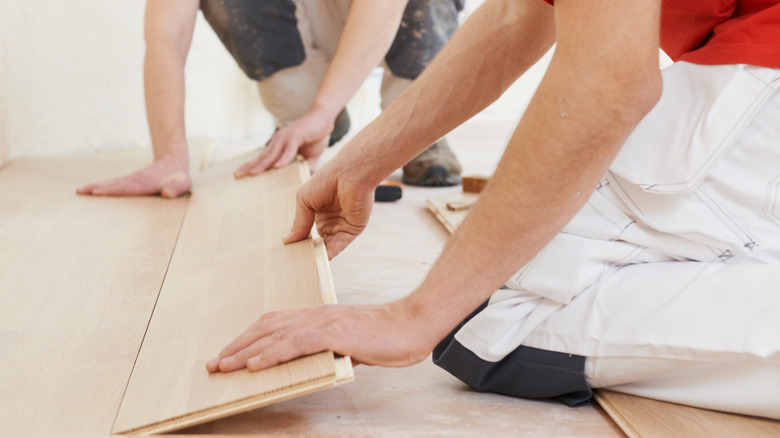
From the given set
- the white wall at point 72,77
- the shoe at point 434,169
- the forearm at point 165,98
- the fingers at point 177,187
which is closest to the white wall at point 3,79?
the white wall at point 72,77

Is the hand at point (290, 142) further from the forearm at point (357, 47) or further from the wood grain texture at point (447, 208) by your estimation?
the wood grain texture at point (447, 208)

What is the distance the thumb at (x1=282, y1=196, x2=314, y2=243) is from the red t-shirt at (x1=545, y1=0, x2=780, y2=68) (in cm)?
65

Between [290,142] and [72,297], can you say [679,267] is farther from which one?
[290,142]

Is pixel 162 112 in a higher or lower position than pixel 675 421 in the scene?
lower

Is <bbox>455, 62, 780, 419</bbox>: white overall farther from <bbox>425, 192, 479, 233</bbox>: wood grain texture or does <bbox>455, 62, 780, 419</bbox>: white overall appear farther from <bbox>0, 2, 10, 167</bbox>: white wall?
<bbox>0, 2, 10, 167</bbox>: white wall

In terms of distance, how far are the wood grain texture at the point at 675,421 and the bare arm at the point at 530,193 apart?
0.29 m

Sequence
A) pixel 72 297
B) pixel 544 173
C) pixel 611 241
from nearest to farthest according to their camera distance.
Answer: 1. pixel 544 173
2. pixel 611 241
3. pixel 72 297

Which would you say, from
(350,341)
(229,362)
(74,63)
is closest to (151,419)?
(229,362)

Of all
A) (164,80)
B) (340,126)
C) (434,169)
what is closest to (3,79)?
(164,80)

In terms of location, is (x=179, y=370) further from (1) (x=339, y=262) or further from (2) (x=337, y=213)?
(1) (x=339, y=262)

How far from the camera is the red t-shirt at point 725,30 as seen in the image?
110cm

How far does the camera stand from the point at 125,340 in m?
1.26

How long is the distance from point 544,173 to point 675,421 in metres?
0.43

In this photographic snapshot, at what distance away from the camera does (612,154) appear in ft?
3.16
